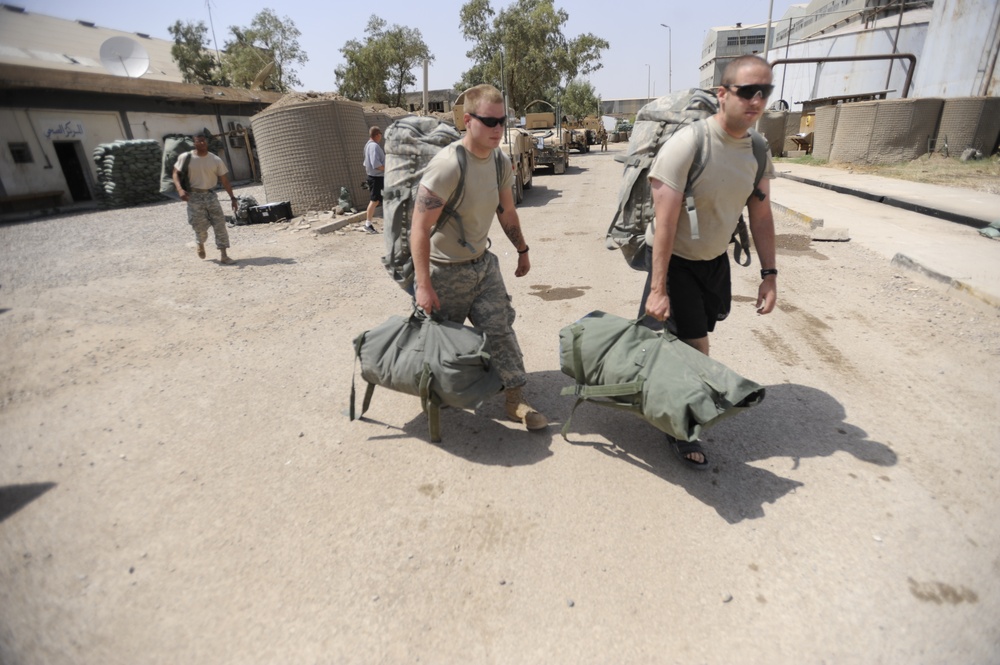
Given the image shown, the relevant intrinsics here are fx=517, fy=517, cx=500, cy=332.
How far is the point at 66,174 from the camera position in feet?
52.0

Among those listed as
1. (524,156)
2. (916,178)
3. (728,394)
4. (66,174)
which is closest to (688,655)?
(728,394)

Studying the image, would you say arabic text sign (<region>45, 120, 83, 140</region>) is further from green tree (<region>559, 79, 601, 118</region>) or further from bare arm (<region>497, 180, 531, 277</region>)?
green tree (<region>559, 79, 601, 118</region>)

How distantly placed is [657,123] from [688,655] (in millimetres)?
2171

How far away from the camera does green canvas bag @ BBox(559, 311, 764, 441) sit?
6.88 ft

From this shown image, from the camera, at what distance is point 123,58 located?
16.9 meters

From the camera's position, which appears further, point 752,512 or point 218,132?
point 218,132

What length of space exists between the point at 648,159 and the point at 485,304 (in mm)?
1117

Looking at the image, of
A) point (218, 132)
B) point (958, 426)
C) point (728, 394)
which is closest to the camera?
point (728, 394)

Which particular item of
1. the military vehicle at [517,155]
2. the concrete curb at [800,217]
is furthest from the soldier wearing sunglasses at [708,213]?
the military vehicle at [517,155]

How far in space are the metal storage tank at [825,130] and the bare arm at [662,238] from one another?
1798 cm

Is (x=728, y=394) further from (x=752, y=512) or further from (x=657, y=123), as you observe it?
(x=657, y=123)

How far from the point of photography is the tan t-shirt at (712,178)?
2.20 m

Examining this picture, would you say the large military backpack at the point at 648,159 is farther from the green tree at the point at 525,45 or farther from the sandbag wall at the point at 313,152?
the green tree at the point at 525,45

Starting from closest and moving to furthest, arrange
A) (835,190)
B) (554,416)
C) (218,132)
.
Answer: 1. (554,416)
2. (835,190)
3. (218,132)
